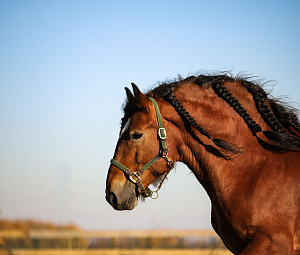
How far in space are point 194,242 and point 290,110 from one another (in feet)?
28.4

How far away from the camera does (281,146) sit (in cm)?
472

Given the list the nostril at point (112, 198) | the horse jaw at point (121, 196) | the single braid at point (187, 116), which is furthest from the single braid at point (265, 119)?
the nostril at point (112, 198)

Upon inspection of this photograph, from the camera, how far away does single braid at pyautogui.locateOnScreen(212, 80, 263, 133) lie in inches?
194

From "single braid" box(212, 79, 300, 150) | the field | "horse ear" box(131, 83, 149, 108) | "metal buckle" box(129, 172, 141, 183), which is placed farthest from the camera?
the field

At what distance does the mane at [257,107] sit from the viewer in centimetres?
481

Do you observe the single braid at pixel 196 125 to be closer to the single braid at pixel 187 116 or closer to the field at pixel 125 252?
the single braid at pixel 187 116

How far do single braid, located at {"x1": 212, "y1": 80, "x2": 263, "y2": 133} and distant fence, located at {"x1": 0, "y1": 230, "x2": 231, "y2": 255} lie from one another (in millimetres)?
Answer: 5590

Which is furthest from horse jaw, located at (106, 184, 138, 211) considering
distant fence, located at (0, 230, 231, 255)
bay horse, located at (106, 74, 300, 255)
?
distant fence, located at (0, 230, 231, 255)

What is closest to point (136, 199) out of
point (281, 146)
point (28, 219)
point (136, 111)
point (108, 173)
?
point (108, 173)

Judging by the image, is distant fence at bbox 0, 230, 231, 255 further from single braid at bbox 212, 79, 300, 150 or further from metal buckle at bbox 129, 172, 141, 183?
single braid at bbox 212, 79, 300, 150

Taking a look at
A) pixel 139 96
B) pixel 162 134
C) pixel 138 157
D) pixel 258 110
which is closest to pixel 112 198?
pixel 138 157

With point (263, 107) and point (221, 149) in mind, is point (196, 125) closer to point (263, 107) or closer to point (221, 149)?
point (221, 149)

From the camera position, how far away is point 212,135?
497 centimetres

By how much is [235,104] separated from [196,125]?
1.81ft
